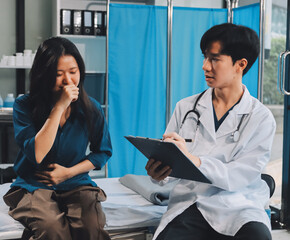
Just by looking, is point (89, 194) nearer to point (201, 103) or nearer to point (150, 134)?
point (201, 103)

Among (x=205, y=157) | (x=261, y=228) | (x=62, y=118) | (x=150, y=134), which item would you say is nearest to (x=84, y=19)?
(x=150, y=134)

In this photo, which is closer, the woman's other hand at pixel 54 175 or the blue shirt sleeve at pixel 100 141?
the woman's other hand at pixel 54 175

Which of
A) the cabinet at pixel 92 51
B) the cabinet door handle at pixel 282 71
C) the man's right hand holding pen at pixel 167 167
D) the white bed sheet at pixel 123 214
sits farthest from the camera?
the cabinet at pixel 92 51

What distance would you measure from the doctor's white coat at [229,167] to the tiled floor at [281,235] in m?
1.14

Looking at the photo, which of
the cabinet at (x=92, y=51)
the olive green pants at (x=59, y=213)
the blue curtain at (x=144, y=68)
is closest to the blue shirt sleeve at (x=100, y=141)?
the olive green pants at (x=59, y=213)

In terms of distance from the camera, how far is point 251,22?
3268 mm

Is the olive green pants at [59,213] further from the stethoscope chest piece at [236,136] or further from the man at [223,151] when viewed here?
the stethoscope chest piece at [236,136]

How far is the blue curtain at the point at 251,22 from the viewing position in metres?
3.21

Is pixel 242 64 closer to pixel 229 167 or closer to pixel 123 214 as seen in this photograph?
pixel 229 167

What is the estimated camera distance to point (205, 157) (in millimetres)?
1687

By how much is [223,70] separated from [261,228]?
671 mm

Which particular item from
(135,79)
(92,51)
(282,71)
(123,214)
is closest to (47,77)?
(123,214)

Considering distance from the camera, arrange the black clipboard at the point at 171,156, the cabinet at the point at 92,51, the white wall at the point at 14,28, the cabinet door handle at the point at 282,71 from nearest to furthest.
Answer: the black clipboard at the point at 171,156 → the cabinet door handle at the point at 282,71 → the cabinet at the point at 92,51 → the white wall at the point at 14,28

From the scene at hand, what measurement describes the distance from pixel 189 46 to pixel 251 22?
0.60 m
